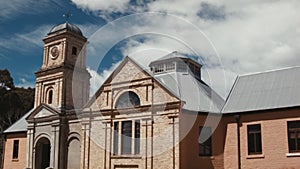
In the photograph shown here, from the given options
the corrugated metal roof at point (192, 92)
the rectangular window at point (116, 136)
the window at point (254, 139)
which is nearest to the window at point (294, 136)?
the window at point (254, 139)

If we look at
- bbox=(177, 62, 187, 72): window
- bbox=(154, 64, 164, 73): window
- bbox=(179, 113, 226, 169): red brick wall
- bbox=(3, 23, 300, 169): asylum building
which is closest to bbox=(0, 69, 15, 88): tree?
bbox=(3, 23, 300, 169): asylum building

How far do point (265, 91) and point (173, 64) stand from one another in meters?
7.65

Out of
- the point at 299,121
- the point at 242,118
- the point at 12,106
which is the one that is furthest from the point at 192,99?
the point at 12,106

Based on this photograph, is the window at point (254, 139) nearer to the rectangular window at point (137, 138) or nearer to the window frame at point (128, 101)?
the rectangular window at point (137, 138)

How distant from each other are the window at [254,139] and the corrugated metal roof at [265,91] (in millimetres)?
1231

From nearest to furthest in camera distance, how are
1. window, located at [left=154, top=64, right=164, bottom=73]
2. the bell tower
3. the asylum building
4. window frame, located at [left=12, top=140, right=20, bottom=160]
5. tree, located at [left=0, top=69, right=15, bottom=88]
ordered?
1. the asylum building
2. window, located at [left=154, top=64, right=164, bottom=73]
3. the bell tower
4. window frame, located at [left=12, top=140, right=20, bottom=160]
5. tree, located at [left=0, top=69, right=15, bottom=88]

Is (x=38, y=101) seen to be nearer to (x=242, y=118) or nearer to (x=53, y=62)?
(x=53, y=62)

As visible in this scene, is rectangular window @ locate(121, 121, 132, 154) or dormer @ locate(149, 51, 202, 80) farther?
dormer @ locate(149, 51, 202, 80)

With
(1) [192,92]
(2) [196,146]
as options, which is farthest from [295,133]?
(1) [192,92]

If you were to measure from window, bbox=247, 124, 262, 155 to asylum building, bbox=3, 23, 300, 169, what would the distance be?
0.06m

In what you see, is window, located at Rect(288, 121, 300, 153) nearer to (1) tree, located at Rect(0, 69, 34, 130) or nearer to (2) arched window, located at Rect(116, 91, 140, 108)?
(2) arched window, located at Rect(116, 91, 140, 108)

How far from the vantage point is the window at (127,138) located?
25.7 m

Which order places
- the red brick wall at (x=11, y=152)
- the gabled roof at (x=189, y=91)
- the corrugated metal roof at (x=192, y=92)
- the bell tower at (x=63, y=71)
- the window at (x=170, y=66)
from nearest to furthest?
the gabled roof at (x=189, y=91)
the corrugated metal roof at (x=192, y=92)
the window at (x=170, y=66)
the bell tower at (x=63, y=71)
the red brick wall at (x=11, y=152)

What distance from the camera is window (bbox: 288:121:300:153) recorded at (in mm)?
22875
